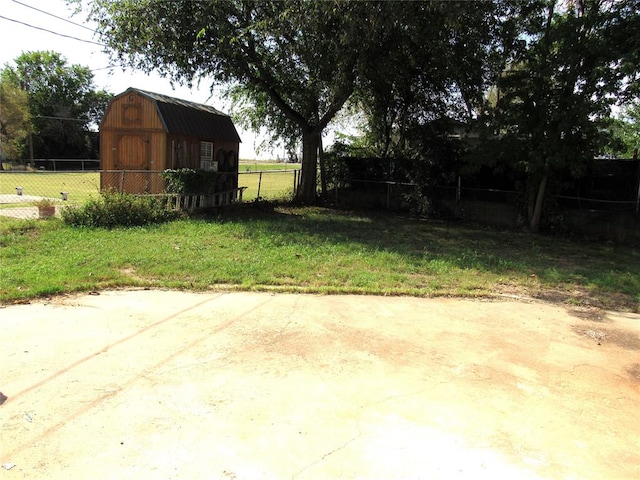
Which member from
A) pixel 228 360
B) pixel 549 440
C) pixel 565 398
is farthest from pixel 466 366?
pixel 228 360

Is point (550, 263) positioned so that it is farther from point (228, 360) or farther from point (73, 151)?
point (73, 151)

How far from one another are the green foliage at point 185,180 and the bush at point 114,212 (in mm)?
1272

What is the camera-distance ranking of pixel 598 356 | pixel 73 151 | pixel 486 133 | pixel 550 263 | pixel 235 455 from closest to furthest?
pixel 235 455
pixel 598 356
pixel 550 263
pixel 486 133
pixel 73 151

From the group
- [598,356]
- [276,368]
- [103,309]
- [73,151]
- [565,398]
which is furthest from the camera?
[73,151]

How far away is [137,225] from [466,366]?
8.55 meters

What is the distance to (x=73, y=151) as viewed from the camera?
53219mm

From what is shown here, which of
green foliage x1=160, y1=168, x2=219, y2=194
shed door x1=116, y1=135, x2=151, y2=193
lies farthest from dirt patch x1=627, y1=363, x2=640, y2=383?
shed door x1=116, y1=135, x2=151, y2=193

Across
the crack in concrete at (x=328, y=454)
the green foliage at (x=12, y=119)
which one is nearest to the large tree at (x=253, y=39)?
the crack in concrete at (x=328, y=454)

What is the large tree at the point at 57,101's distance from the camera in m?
51.4

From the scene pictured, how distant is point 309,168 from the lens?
57.5ft

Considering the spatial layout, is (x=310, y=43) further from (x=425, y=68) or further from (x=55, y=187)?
(x=55, y=187)

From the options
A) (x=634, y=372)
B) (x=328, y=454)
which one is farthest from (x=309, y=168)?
(x=328, y=454)

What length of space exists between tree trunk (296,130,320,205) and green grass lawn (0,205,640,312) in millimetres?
6116

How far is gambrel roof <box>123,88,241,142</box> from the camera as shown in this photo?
48.6 feet
